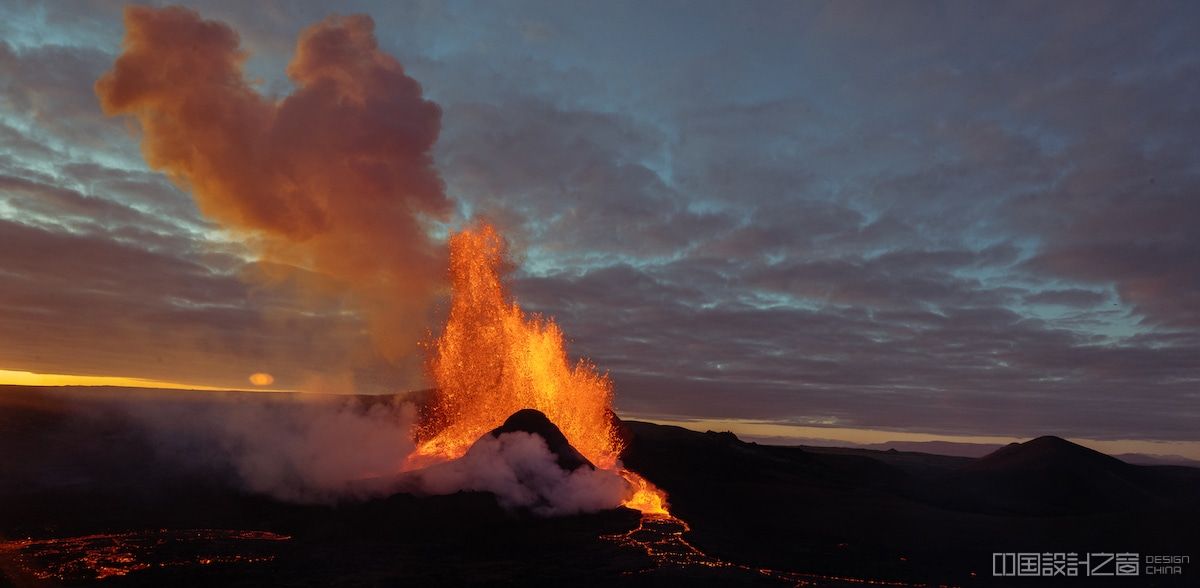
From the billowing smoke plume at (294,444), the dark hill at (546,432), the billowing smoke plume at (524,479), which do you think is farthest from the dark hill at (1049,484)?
the billowing smoke plume at (294,444)

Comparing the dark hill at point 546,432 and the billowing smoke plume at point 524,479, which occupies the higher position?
the dark hill at point 546,432

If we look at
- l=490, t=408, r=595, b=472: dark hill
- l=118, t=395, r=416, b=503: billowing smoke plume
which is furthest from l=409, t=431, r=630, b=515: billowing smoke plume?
l=118, t=395, r=416, b=503: billowing smoke plume

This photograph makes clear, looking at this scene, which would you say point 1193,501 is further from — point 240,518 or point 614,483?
point 240,518

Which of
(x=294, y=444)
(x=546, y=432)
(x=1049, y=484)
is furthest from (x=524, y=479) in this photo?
(x=1049, y=484)

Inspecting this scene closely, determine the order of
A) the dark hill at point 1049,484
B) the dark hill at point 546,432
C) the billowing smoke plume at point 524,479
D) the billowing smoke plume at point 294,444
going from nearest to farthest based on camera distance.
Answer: the billowing smoke plume at point 524,479, the billowing smoke plume at point 294,444, the dark hill at point 546,432, the dark hill at point 1049,484

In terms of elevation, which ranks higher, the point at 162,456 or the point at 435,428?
the point at 435,428

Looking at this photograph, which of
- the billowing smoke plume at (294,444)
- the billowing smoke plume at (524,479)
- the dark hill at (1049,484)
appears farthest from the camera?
the dark hill at (1049,484)

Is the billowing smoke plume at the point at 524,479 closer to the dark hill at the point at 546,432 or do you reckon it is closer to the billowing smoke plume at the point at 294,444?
the dark hill at the point at 546,432

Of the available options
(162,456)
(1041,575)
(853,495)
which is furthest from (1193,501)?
(162,456)

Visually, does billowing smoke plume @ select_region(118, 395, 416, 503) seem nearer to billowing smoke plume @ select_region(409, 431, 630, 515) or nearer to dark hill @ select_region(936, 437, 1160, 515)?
billowing smoke plume @ select_region(409, 431, 630, 515)

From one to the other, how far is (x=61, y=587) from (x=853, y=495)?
51.6 m

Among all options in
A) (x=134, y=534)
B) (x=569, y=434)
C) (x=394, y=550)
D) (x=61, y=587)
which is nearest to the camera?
(x=61, y=587)

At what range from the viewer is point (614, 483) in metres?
48.3

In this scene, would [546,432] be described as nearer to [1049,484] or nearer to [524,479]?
[524,479]
